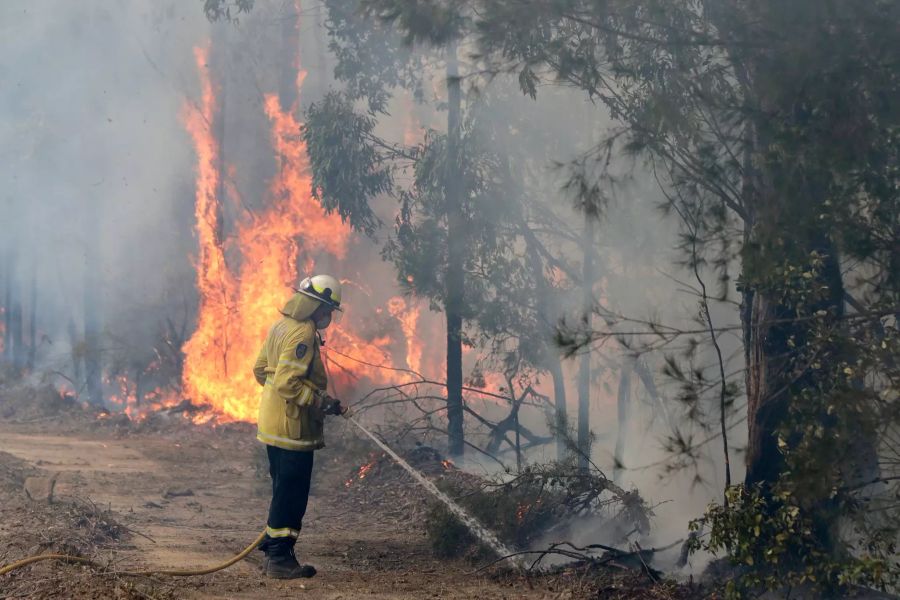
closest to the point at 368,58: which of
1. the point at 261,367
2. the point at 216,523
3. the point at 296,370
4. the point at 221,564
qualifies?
the point at 216,523

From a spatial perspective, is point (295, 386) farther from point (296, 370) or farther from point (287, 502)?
point (287, 502)

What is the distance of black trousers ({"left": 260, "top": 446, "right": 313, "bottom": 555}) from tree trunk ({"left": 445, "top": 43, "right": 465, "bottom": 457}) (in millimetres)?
6728

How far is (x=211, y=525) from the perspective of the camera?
8.98 m

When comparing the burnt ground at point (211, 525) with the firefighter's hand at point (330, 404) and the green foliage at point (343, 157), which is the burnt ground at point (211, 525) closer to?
the firefighter's hand at point (330, 404)

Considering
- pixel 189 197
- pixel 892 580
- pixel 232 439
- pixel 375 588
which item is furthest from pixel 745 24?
pixel 189 197

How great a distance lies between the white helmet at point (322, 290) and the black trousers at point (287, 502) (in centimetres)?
110

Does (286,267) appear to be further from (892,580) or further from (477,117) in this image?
(892,580)

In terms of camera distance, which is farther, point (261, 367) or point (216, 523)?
point (216, 523)

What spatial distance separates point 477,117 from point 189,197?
12.5 meters

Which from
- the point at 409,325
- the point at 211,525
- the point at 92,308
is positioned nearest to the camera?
the point at 211,525

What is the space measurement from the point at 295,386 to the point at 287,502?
0.83 meters

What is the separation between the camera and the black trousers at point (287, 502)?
20.8 feet

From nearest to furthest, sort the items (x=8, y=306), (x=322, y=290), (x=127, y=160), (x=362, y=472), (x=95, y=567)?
(x=95, y=567)
(x=322, y=290)
(x=362, y=472)
(x=127, y=160)
(x=8, y=306)

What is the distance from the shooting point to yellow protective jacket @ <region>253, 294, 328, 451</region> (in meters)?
6.32
